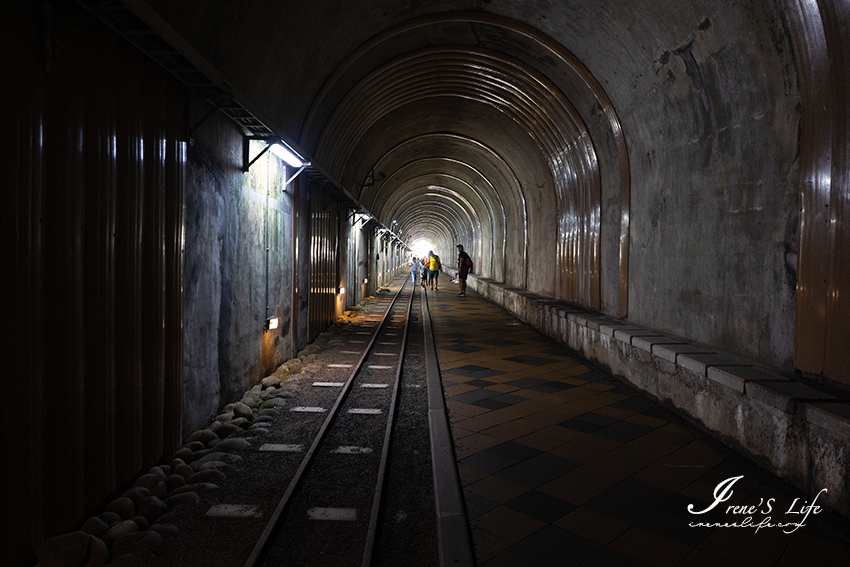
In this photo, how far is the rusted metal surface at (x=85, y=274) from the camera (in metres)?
2.46

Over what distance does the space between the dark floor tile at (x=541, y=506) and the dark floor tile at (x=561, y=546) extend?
15 centimetres

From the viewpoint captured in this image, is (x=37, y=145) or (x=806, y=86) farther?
(x=806, y=86)

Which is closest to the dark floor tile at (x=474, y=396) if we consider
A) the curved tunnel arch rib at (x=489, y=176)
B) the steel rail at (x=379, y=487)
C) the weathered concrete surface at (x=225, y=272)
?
the steel rail at (x=379, y=487)

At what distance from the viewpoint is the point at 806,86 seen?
386 centimetres

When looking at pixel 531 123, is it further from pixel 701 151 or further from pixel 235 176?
pixel 235 176

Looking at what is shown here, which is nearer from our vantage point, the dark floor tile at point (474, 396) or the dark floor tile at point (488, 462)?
the dark floor tile at point (488, 462)

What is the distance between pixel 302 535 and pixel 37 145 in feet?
8.28

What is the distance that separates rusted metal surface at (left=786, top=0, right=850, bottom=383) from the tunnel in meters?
0.02

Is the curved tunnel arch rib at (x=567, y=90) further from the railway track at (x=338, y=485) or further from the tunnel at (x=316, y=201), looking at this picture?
the railway track at (x=338, y=485)

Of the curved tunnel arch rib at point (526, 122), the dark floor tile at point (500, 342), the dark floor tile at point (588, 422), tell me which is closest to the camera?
the dark floor tile at point (588, 422)

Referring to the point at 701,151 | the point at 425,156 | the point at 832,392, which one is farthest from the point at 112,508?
the point at 425,156

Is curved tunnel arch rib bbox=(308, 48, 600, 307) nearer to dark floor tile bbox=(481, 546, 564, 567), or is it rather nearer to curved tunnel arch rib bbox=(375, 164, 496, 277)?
dark floor tile bbox=(481, 546, 564, 567)

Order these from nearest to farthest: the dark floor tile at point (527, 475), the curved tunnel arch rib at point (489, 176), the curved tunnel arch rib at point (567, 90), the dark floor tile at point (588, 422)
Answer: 1. the dark floor tile at point (527, 475)
2. the dark floor tile at point (588, 422)
3. the curved tunnel arch rib at point (567, 90)
4. the curved tunnel arch rib at point (489, 176)

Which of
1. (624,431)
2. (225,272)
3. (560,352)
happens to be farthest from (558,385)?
(225,272)
